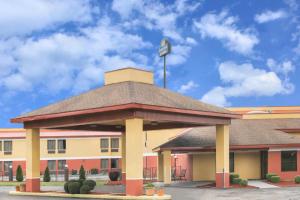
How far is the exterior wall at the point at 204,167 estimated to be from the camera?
152ft

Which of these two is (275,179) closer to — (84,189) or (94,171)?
(84,189)

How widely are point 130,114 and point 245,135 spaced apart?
19364 mm

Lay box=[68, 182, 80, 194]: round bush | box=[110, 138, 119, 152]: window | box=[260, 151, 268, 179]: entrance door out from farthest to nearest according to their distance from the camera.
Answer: box=[110, 138, 119, 152]: window → box=[260, 151, 268, 179]: entrance door → box=[68, 182, 80, 194]: round bush

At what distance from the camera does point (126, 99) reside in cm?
3027

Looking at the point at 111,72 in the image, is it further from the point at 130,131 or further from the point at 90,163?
the point at 90,163

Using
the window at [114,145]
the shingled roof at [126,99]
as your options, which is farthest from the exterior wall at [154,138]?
the shingled roof at [126,99]

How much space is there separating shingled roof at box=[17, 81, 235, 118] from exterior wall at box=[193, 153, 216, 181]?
9.74 m

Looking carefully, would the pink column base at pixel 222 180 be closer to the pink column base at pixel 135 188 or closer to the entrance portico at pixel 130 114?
the entrance portico at pixel 130 114

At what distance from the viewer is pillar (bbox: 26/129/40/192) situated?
3612 centimetres

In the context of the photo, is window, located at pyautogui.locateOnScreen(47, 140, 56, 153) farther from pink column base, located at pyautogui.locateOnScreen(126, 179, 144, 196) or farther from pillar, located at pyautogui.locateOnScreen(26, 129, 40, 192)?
pink column base, located at pyautogui.locateOnScreen(126, 179, 144, 196)

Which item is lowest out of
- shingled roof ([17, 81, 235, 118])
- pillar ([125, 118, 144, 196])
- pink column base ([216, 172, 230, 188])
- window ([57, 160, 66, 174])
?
window ([57, 160, 66, 174])

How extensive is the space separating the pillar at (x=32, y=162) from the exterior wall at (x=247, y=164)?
18.2 metres

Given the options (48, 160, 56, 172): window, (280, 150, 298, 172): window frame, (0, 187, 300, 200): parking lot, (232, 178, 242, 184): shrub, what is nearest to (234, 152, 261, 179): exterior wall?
(280, 150, 298, 172): window frame

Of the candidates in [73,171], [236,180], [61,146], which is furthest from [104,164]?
[236,180]
